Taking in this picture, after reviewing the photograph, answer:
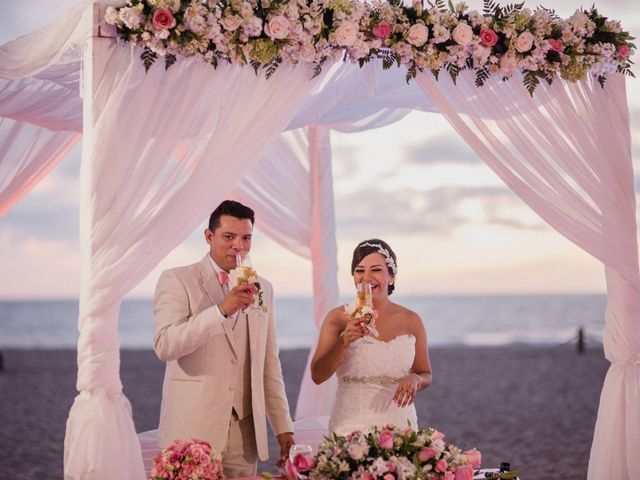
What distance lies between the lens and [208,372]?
453 cm

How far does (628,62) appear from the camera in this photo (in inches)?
210

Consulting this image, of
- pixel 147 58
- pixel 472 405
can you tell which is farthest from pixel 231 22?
pixel 472 405

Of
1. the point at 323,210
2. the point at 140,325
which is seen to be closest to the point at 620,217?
the point at 323,210

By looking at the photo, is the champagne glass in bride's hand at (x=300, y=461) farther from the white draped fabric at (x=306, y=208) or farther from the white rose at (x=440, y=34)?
the white draped fabric at (x=306, y=208)

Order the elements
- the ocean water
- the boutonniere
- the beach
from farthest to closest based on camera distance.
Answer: the ocean water < the beach < the boutonniere

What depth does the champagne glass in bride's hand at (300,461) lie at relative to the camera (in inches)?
137

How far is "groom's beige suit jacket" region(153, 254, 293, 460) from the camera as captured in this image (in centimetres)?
447

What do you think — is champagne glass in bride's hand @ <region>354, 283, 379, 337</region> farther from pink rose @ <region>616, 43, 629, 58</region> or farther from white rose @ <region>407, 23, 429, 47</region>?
pink rose @ <region>616, 43, 629, 58</region>

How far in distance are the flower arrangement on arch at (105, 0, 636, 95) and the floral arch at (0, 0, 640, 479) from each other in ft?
0.03

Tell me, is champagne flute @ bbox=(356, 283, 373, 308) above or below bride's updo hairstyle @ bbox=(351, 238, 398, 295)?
below

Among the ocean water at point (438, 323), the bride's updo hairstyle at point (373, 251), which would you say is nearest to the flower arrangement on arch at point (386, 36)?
the bride's updo hairstyle at point (373, 251)

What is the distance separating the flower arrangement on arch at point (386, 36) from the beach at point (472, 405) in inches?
177

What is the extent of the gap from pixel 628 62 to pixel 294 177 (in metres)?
2.89

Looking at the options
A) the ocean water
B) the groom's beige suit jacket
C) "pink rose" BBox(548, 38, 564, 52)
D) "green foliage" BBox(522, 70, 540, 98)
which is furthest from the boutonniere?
the ocean water
